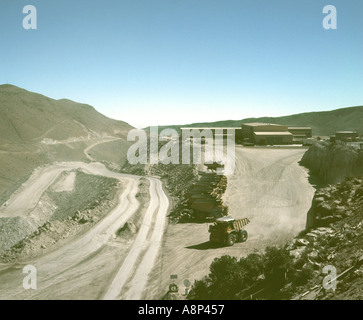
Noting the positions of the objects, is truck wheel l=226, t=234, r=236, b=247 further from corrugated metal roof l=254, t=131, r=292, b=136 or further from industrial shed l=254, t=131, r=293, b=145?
corrugated metal roof l=254, t=131, r=292, b=136

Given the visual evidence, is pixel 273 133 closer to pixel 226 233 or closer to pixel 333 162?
pixel 333 162

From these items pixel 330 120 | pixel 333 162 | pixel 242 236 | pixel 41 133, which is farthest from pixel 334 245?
pixel 330 120

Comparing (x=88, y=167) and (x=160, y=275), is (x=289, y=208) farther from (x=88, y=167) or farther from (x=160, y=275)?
(x=88, y=167)

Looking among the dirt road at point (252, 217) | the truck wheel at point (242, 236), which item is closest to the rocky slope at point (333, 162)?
the dirt road at point (252, 217)

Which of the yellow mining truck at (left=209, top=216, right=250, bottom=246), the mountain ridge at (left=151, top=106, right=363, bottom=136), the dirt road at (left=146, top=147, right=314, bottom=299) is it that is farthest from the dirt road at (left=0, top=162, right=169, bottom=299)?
the mountain ridge at (left=151, top=106, right=363, bottom=136)
